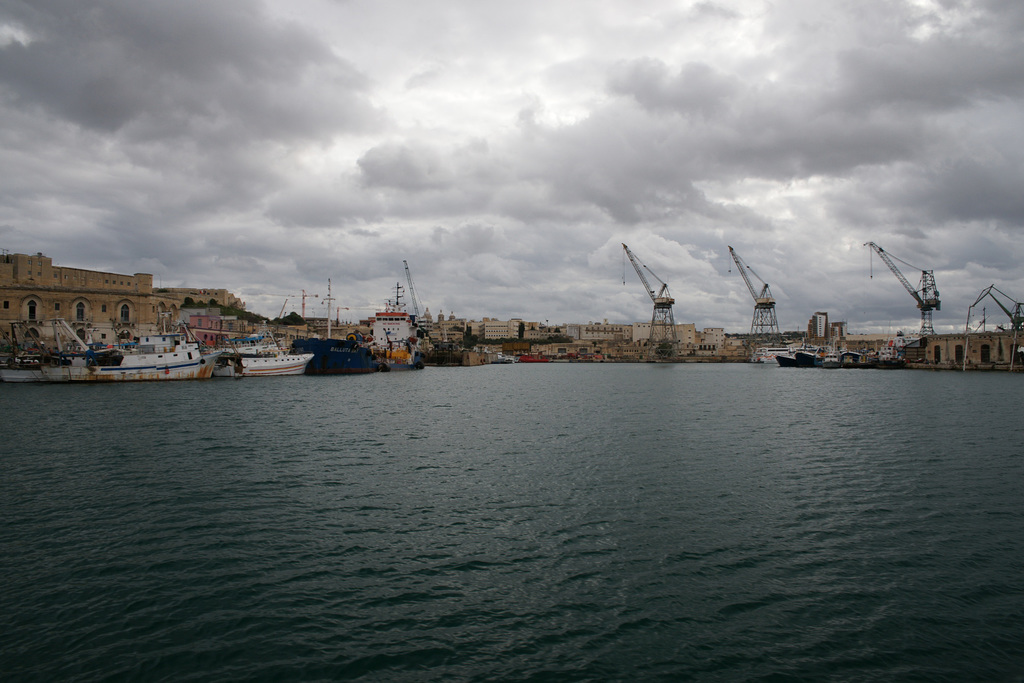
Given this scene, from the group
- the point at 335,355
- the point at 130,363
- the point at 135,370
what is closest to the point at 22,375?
the point at 130,363

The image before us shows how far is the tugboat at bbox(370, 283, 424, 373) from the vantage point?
288 feet

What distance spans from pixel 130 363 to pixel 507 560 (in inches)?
2092

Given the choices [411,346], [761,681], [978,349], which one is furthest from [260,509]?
[978,349]

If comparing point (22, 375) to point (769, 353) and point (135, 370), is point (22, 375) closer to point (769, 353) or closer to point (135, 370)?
point (135, 370)

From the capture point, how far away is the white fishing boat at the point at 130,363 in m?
49.5

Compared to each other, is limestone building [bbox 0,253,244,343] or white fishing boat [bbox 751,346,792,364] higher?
limestone building [bbox 0,253,244,343]

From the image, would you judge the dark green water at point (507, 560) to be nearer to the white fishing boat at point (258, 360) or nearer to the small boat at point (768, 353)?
the white fishing boat at point (258, 360)

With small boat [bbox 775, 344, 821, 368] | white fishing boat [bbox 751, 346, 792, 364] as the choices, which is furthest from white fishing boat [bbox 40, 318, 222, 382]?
white fishing boat [bbox 751, 346, 792, 364]

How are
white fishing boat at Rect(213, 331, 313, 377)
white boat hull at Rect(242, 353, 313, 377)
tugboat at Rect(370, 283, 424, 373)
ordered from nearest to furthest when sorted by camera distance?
white fishing boat at Rect(213, 331, 313, 377), white boat hull at Rect(242, 353, 313, 377), tugboat at Rect(370, 283, 424, 373)

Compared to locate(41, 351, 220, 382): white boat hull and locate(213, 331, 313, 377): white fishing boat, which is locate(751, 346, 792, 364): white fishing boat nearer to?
locate(213, 331, 313, 377): white fishing boat

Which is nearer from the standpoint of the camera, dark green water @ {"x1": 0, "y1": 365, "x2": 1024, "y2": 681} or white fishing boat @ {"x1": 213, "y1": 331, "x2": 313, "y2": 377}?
dark green water @ {"x1": 0, "y1": 365, "x2": 1024, "y2": 681}

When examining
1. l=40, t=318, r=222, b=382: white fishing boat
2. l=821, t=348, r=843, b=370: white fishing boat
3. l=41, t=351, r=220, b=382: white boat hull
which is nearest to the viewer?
l=41, t=351, r=220, b=382: white boat hull

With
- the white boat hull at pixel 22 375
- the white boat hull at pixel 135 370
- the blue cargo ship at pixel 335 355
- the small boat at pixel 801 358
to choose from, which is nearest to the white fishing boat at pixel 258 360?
the blue cargo ship at pixel 335 355

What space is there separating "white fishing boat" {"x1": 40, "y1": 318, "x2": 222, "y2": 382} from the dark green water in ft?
107
